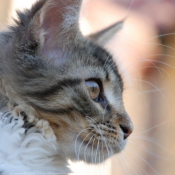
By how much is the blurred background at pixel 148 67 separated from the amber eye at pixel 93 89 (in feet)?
1.15

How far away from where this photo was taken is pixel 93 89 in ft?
2.61

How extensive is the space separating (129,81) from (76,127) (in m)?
0.43

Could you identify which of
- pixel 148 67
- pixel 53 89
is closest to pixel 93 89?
pixel 53 89

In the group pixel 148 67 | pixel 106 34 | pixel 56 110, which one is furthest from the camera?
pixel 148 67

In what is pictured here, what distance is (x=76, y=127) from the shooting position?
2.47ft

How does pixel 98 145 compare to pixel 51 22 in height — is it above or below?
below

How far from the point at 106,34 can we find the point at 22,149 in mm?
514

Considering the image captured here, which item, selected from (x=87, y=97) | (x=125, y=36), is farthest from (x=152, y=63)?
(x=87, y=97)

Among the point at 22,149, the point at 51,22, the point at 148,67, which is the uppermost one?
the point at 148,67

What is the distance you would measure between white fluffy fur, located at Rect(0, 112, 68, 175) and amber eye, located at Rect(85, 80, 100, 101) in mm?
149

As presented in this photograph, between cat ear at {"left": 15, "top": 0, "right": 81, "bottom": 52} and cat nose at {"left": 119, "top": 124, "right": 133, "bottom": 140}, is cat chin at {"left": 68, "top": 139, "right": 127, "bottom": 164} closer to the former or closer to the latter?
cat nose at {"left": 119, "top": 124, "right": 133, "bottom": 140}

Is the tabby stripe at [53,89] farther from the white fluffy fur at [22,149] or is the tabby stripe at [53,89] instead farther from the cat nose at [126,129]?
the cat nose at [126,129]

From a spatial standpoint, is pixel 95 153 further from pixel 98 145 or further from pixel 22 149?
pixel 22 149

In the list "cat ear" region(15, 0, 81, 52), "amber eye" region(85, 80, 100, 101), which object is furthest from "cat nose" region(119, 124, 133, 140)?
"cat ear" region(15, 0, 81, 52)
